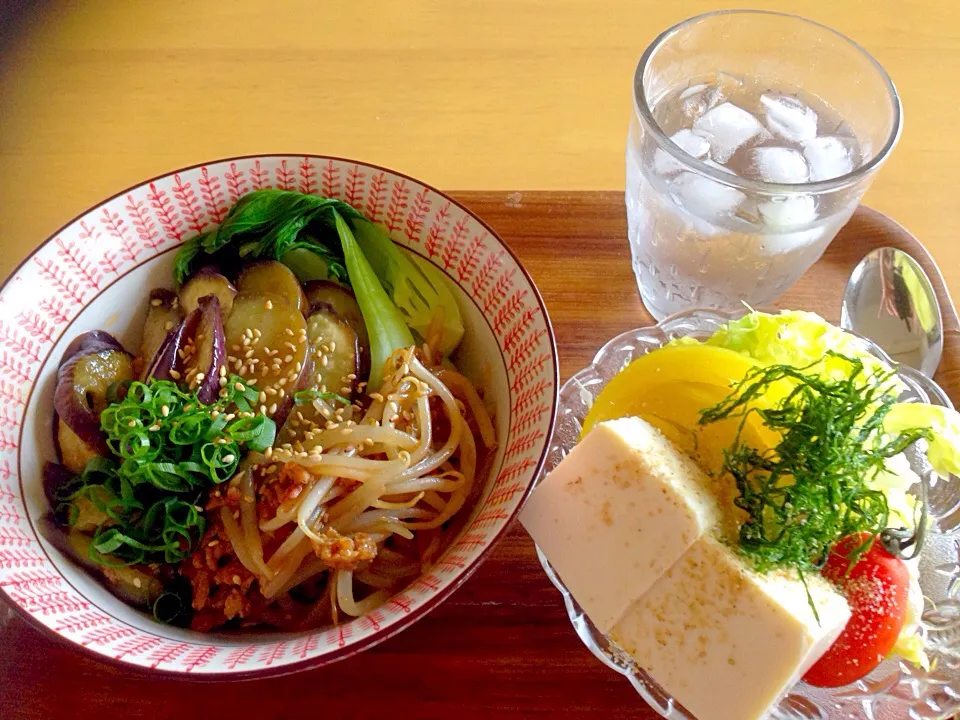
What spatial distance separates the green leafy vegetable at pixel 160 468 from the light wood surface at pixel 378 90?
1.06 m

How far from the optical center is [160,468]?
45.2 inches

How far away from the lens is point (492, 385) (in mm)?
1357

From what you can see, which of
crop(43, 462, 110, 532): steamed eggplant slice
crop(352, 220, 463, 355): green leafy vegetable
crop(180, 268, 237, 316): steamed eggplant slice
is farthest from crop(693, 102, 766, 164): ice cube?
crop(43, 462, 110, 532): steamed eggplant slice

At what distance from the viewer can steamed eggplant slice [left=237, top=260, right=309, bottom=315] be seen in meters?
1.38

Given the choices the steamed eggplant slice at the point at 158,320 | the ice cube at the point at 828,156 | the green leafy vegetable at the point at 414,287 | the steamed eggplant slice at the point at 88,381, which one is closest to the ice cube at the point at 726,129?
the ice cube at the point at 828,156

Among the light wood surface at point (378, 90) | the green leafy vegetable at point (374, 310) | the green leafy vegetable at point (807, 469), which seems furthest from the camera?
the light wood surface at point (378, 90)

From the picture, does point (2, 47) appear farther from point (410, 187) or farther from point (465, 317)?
point (465, 317)

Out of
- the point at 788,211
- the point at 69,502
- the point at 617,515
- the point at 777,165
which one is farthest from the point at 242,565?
the point at 777,165

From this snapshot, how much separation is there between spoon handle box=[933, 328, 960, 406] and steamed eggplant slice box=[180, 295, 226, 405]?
1.51 meters

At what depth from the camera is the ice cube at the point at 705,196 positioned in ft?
4.69

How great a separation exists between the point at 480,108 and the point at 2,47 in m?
1.61

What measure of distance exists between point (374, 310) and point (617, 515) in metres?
0.61

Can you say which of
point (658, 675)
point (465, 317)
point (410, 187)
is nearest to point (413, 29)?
point (410, 187)

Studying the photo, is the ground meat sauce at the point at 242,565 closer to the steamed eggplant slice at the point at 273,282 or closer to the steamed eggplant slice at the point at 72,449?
the steamed eggplant slice at the point at 72,449
